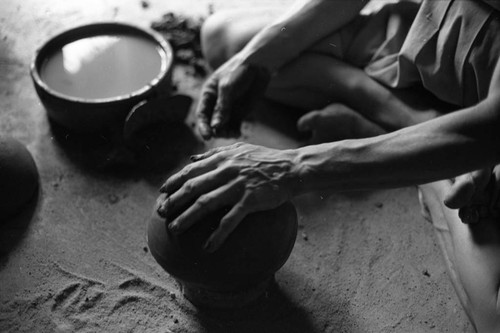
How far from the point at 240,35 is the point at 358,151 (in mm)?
1169

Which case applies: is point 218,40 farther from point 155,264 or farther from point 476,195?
point 476,195

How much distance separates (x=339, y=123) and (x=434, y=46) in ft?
1.71

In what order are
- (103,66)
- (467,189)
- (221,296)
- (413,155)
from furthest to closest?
(103,66) < (221,296) < (467,189) < (413,155)

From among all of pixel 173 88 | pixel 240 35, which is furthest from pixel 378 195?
pixel 173 88

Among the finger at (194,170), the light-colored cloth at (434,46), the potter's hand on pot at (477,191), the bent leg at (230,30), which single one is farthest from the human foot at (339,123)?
the finger at (194,170)

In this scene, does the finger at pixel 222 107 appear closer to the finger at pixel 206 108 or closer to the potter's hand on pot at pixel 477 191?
the finger at pixel 206 108

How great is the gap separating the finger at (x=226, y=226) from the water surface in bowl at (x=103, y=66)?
1146 millimetres

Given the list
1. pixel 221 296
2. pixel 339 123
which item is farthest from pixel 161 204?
pixel 339 123

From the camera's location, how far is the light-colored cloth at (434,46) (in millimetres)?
2115

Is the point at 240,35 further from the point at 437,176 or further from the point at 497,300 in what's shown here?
the point at 497,300

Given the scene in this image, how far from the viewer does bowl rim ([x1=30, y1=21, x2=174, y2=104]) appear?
8.50ft

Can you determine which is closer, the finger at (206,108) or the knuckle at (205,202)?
the knuckle at (205,202)

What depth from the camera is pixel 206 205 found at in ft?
5.71

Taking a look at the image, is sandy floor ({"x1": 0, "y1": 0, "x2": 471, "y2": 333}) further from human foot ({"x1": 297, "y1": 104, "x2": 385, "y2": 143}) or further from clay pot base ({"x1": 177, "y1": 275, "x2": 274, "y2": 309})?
human foot ({"x1": 297, "y1": 104, "x2": 385, "y2": 143})
